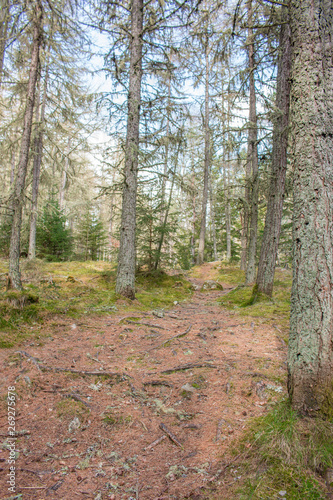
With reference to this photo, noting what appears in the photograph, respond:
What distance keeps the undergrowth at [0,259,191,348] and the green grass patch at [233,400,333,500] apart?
3.59 m

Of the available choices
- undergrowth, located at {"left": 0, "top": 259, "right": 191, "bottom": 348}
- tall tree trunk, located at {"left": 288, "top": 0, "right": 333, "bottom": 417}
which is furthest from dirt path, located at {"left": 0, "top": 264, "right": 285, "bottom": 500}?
tall tree trunk, located at {"left": 288, "top": 0, "right": 333, "bottom": 417}

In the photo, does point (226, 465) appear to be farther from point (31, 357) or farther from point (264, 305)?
point (264, 305)

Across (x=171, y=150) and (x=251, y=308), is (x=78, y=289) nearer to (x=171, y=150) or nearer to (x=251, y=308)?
(x=251, y=308)

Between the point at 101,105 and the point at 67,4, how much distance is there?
2.46 m

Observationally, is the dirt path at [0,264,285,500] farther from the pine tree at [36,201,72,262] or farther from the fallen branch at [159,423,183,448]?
the pine tree at [36,201,72,262]

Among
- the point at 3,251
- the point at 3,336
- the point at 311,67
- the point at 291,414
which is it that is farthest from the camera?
the point at 3,251

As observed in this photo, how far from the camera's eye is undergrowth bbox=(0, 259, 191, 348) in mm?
4688


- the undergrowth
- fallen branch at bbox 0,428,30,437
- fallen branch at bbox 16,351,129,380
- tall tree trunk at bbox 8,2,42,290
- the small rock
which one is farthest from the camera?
tall tree trunk at bbox 8,2,42,290

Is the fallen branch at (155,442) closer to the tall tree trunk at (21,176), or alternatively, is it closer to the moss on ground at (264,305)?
the moss on ground at (264,305)

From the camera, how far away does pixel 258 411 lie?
2.68 meters

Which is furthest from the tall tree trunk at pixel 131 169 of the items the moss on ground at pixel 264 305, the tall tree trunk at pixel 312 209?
the tall tree trunk at pixel 312 209

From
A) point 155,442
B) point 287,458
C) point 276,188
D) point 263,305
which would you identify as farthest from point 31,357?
point 276,188

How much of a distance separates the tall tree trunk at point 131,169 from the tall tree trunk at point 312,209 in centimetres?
558

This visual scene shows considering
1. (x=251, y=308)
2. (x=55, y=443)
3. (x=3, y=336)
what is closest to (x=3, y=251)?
(x=3, y=336)
